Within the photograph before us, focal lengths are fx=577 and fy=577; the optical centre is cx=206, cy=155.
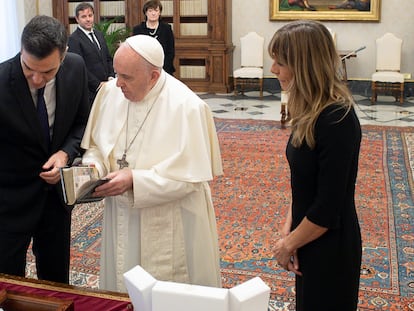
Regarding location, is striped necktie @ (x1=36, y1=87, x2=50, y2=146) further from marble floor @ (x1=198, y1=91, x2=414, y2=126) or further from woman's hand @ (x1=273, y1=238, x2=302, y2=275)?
marble floor @ (x1=198, y1=91, x2=414, y2=126)

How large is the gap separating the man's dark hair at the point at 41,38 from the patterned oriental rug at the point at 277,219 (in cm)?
217

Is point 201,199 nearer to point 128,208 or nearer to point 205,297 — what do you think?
point 128,208

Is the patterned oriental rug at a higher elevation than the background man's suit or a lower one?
lower

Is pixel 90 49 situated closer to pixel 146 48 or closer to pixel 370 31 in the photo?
pixel 146 48

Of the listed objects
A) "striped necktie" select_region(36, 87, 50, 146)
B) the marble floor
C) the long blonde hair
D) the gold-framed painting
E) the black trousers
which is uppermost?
the gold-framed painting

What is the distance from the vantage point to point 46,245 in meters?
2.81

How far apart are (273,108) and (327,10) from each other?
2.54 m

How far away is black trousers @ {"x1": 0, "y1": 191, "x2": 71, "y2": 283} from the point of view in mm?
2619

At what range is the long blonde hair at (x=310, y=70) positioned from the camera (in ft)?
6.57

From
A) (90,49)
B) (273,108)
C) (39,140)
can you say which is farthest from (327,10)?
(39,140)

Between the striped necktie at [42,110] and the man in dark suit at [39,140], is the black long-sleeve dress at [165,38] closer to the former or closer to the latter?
the man in dark suit at [39,140]

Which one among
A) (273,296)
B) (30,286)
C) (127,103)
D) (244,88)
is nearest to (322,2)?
(244,88)

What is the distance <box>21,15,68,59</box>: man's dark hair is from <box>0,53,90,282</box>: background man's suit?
0.21m

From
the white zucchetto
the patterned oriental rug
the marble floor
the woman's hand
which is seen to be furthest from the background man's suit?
the marble floor
